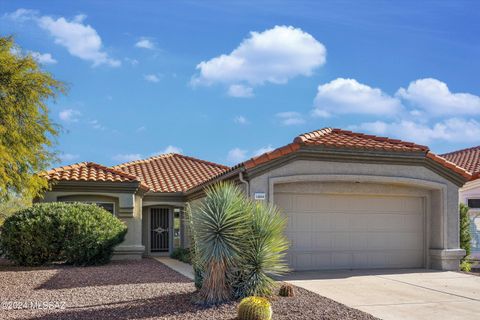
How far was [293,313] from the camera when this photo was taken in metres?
9.05

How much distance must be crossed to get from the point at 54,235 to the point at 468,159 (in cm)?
1962

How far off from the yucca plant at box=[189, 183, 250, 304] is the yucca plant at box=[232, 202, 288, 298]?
6.5 inches

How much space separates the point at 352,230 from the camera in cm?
1555

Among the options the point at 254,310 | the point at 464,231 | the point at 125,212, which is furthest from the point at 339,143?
the point at 125,212

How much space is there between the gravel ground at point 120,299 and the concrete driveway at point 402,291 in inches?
29.1

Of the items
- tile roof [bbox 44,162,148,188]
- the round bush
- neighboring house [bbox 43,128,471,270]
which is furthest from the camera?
tile roof [bbox 44,162,148,188]

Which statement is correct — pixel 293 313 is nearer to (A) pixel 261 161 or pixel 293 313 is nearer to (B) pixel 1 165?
(A) pixel 261 161

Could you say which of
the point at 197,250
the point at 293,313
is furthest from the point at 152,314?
the point at 293,313

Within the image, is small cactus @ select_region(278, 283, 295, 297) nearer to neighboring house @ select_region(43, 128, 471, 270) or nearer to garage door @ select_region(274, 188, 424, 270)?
neighboring house @ select_region(43, 128, 471, 270)

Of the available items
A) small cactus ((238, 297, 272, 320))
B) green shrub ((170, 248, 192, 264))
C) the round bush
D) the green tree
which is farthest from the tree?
the green tree

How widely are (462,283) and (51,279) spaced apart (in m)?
10.2

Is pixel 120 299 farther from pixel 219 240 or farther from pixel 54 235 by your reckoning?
pixel 54 235

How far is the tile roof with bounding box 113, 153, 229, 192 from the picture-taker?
2373 cm

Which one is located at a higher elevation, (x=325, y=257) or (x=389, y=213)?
(x=389, y=213)
